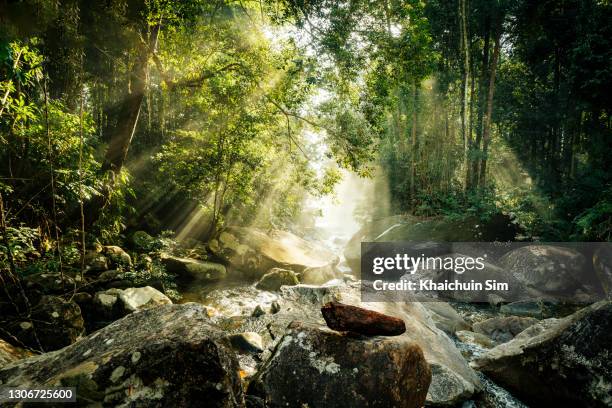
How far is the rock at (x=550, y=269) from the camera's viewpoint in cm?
1005

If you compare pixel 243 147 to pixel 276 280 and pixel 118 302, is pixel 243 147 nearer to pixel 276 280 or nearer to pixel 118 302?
pixel 276 280

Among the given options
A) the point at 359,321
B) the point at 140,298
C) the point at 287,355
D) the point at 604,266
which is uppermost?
the point at 359,321

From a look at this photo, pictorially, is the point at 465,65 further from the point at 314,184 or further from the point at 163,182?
the point at 163,182

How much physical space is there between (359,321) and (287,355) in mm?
875

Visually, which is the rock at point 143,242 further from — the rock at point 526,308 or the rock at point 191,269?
the rock at point 526,308

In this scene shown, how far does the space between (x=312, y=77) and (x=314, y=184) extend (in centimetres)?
456

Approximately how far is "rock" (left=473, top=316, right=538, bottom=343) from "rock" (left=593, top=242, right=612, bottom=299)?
4.44 m

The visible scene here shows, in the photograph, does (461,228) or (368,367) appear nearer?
(368,367)

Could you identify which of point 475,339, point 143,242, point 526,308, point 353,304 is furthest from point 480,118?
point 143,242

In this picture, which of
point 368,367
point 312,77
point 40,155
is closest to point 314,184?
point 312,77

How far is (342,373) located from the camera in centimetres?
336

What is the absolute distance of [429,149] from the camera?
802 inches

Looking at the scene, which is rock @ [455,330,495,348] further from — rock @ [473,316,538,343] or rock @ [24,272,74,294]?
rock @ [24,272,74,294]

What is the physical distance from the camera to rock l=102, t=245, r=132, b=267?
8969 millimetres
